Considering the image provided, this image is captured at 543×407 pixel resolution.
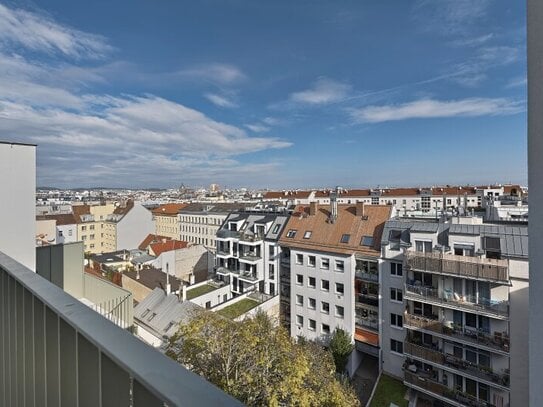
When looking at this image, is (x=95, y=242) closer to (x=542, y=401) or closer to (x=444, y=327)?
(x=444, y=327)

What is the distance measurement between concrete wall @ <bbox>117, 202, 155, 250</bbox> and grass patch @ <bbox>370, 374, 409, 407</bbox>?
37.9 metres

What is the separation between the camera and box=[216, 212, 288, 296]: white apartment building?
82.9ft

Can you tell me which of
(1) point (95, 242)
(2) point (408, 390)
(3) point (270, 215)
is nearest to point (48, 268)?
(2) point (408, 390)

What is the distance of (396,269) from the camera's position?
18016 mm

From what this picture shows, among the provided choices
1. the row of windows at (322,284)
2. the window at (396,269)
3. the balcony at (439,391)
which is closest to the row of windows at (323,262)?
the row of windows at (322,284)

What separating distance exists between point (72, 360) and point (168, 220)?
55375 mm

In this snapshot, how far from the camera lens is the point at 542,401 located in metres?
0.57

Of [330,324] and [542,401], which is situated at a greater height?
[542,401]

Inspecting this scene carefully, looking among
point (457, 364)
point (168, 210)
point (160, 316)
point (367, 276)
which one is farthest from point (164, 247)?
point (457, 364)

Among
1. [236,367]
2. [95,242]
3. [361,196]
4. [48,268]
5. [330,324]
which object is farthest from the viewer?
[361,196]

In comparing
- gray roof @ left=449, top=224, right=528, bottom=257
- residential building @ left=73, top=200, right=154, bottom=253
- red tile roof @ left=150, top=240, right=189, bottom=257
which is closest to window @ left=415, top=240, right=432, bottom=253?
gray roof @ left=449, top=224, right=528, bottom=257

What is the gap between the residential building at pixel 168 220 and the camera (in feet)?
174

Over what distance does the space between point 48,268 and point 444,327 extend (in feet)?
53.3

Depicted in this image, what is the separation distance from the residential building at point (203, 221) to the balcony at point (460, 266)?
31111mm
